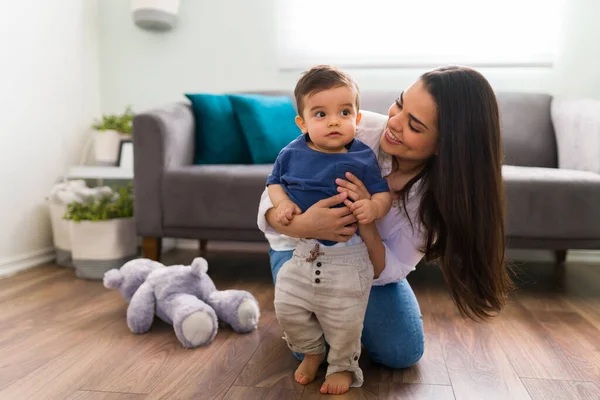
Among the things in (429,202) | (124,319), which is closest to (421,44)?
(429,202)

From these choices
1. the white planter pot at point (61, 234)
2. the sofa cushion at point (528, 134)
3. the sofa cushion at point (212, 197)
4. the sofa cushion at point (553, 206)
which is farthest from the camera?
the sofa cushion at point (528, 134)

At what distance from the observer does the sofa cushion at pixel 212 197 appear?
2176mm

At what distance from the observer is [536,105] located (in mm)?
2699

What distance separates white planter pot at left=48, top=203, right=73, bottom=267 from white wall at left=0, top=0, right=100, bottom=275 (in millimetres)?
108

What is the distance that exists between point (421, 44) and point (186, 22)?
1.28 m

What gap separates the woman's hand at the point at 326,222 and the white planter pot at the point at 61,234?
1.63 meters

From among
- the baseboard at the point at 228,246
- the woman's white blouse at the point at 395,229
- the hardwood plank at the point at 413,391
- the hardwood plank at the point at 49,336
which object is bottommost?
the baseboard at the point at 228,246

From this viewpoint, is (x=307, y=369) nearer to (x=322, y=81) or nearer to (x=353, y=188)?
(x=353, y=188)

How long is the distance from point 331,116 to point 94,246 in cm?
149

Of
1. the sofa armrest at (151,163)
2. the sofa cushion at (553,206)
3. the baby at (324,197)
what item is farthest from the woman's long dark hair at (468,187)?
the sofa armrest at (151,163)

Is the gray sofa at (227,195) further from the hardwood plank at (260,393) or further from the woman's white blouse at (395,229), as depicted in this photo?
the hardwood plank at (260,393)

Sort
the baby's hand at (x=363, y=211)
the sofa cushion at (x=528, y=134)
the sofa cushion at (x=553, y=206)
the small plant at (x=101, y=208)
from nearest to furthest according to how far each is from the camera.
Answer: the baby's hand at (x=363, y=211), the sofa cushion at (x=553, y=206), the small plant at (x=101, y=208), the sofa cushion at (x=528, y=134)

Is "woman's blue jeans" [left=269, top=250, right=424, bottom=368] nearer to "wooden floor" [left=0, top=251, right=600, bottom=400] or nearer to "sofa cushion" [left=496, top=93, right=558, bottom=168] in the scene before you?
"wooden floor" [left=0, top=251, right=600, bottom=400]

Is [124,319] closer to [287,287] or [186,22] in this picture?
[287,287]
